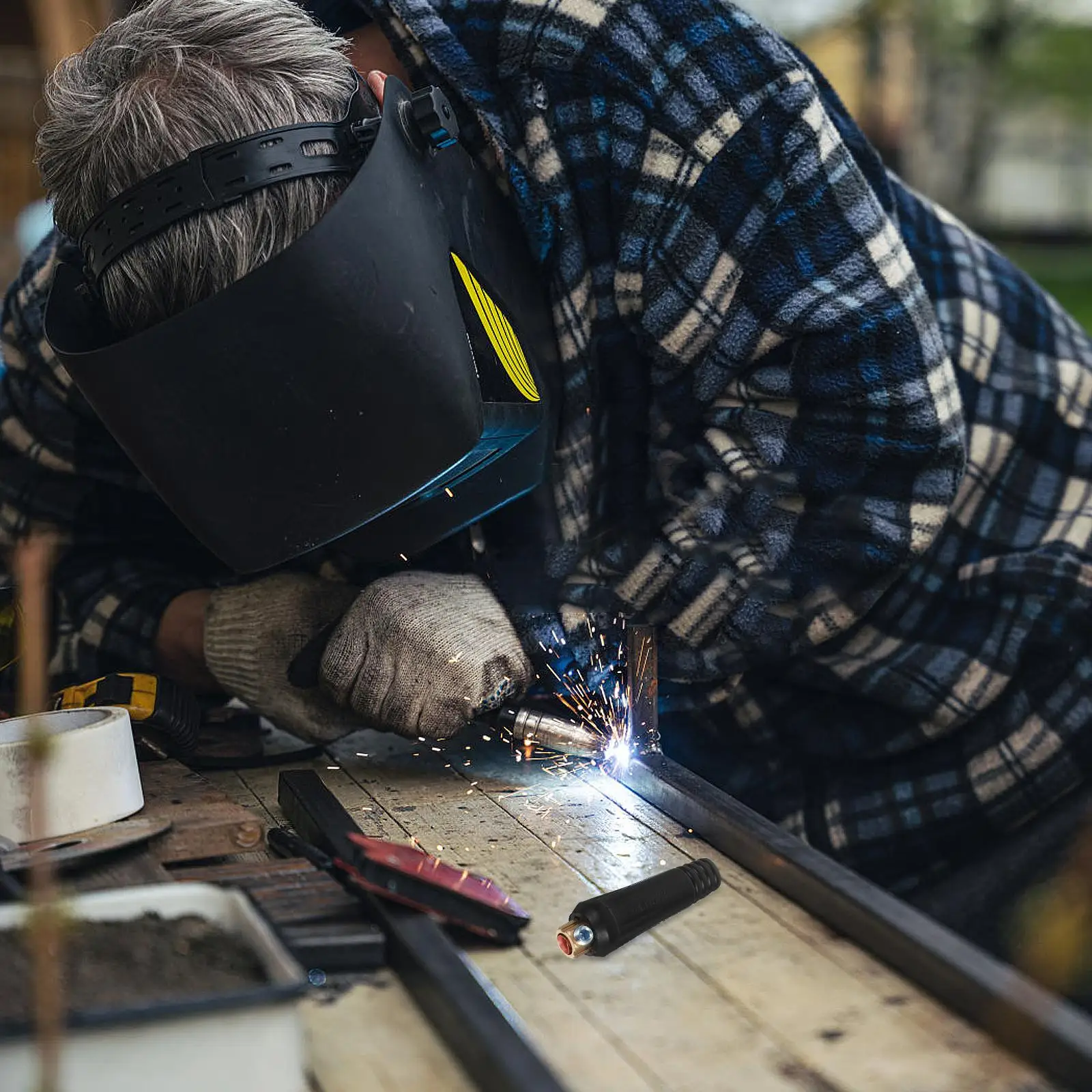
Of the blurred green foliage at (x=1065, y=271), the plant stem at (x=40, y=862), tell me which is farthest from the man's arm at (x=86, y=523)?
the blurred green foliage at (x=1065, y=271)

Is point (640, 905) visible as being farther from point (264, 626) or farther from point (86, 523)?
point (86, 523)

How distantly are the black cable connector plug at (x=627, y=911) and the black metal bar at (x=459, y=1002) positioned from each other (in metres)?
0.11

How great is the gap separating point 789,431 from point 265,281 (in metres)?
0.77

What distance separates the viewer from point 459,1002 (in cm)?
106

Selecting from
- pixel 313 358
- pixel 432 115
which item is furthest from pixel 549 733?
pixel 432 115

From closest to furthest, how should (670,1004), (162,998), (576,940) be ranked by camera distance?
(162,998), (670,1004), (576,940)

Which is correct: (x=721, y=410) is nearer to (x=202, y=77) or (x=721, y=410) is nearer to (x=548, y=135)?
(x=548, y=135)

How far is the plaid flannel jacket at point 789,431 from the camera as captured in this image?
1757mm

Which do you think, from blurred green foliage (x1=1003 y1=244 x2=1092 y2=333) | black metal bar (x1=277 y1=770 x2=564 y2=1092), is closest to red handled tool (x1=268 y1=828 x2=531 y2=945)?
black metal bar (x1=277 y1=770 x2=564 y2=1092)

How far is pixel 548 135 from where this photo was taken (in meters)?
1.83

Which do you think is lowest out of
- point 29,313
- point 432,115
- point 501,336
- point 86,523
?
point 86,523

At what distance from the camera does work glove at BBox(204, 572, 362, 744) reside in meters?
1.91

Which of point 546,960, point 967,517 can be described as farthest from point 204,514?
point 967,517

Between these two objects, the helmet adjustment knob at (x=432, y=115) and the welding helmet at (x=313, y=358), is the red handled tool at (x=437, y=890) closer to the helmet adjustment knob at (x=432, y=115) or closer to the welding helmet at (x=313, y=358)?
the welding helmet at (x=313, y=358)
